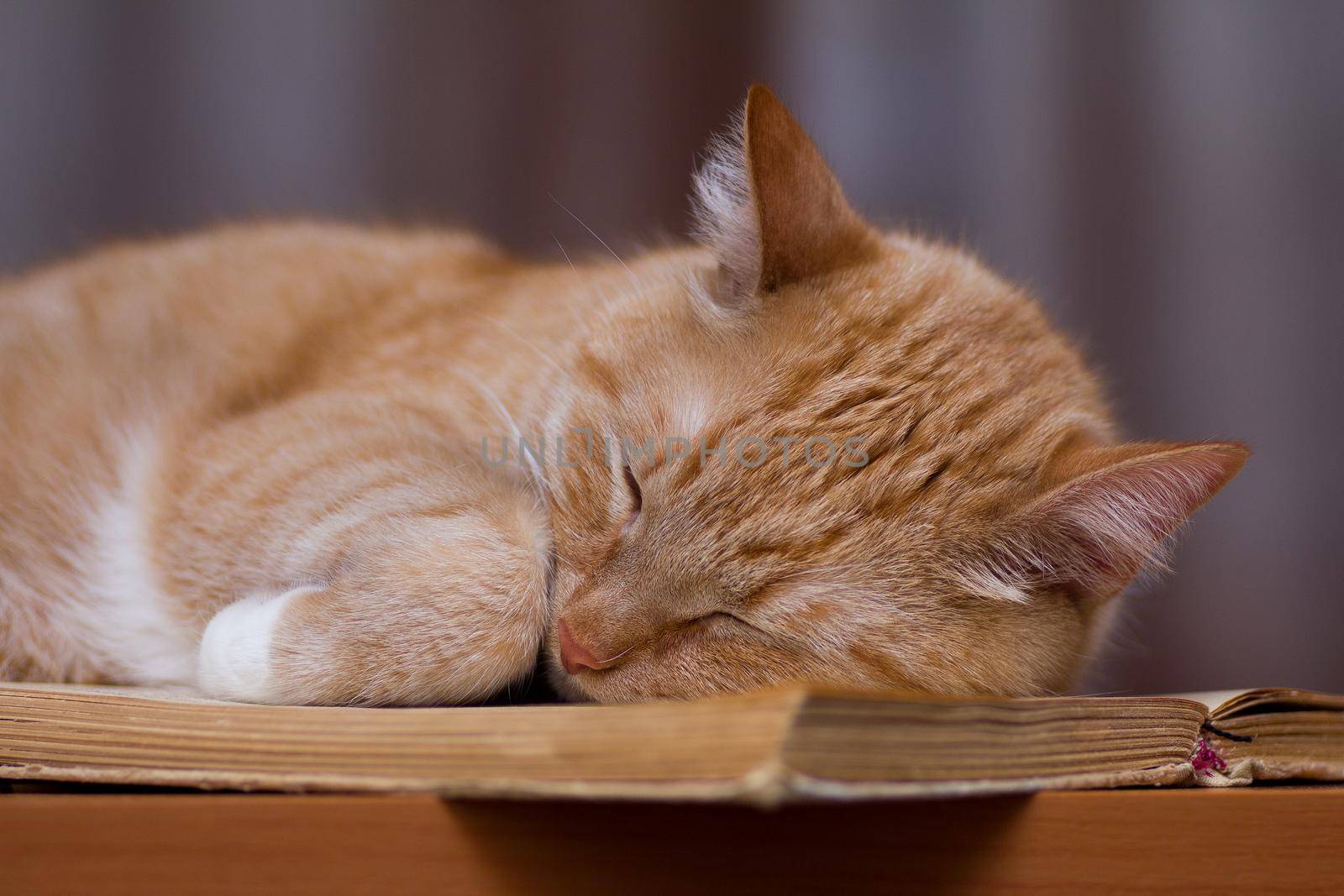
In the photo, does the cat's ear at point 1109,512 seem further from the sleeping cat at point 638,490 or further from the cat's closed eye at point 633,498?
the cat's closed eye at point 633,498

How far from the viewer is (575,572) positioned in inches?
48.3

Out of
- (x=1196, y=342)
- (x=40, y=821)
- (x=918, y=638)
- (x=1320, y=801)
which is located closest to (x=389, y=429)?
(x=40, y=821)

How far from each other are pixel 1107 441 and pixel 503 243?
1.93 meters

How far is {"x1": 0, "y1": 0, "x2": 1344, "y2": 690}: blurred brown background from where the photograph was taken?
2.33 meters

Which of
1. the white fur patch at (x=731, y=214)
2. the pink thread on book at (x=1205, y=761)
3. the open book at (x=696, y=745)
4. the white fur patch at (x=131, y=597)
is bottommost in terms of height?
the white fur patch at (x=131, y=597)

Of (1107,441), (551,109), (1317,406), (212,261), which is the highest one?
(551,109)

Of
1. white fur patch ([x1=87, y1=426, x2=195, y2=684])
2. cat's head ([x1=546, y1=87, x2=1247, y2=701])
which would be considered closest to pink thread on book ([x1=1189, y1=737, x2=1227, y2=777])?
cat's head ([x1=546, y1=87, x2=1247, y2=701])

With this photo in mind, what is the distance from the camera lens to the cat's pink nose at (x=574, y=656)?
110 centimetres

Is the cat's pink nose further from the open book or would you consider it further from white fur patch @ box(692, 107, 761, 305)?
white fur patch @ box(692, 107, 761, 305)

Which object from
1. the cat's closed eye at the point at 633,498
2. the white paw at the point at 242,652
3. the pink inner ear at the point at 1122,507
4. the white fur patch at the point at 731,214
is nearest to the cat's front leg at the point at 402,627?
the white paw at the point at 242,652

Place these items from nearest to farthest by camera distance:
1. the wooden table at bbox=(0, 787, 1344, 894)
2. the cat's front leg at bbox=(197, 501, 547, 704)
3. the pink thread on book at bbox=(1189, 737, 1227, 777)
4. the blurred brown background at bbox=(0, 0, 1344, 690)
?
the wooden table at bbox=(0, 787, 1344, 894) → the pink thread on book at bbox=(1189, 737, 1227, 777) → the cat's front leg at bbox=(197, 501, 547, 704) → the blurred brown background at bbox=(0, 0, 1344, 690)

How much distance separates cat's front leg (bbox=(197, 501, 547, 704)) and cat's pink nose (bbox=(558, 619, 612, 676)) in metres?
0.05

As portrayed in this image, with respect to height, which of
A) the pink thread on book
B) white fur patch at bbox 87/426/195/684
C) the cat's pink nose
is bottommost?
white fur patch at bbox 87/426/195/684

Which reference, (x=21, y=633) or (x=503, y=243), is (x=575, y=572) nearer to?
(x=21, y=633)
